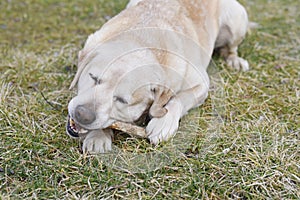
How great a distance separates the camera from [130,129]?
148 inches

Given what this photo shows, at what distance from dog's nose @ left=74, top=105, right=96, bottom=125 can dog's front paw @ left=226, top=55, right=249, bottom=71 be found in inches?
102

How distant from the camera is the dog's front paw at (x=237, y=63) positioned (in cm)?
549

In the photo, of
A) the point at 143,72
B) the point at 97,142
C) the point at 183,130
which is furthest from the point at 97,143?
the point at 183,130

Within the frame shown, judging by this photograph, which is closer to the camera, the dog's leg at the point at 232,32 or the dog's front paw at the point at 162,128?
the dog's front paw at the point at 162,128

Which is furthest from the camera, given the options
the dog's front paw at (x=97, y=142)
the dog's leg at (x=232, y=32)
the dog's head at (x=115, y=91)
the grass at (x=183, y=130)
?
the dog's leg at (x=232, y=32)

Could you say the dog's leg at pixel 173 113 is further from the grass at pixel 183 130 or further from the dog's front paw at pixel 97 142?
the dog's front paw at pixel 97 142

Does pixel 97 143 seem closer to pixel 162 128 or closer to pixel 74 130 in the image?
pixel 74 130

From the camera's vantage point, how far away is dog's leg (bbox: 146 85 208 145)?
12.5ft

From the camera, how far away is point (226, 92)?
482 centimetres

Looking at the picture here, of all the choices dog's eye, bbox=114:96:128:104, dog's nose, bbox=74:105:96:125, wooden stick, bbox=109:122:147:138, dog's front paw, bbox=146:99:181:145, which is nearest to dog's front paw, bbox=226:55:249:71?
dog's front paw, bbox=146:99:181:145

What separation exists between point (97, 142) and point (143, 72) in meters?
0.67

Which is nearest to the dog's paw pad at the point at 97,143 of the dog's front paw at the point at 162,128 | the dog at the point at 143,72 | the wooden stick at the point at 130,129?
the dog at the point at 143,72

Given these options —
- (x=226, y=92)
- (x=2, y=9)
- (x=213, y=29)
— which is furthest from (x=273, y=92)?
(x=2, y=9)

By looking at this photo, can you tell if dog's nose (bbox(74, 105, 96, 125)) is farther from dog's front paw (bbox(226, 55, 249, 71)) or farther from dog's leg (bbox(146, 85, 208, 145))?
dog's front paw (bbox(226, 55, 249, 71))
